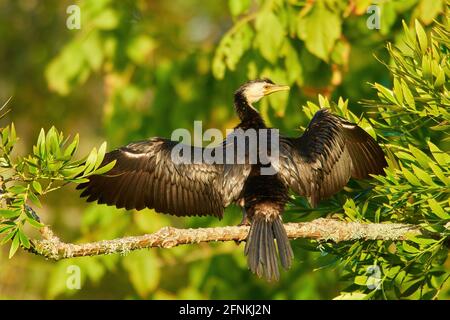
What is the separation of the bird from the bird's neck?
0.37 m

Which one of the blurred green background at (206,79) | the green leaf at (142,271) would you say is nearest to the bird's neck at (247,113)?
the blurred green background at (206,79)

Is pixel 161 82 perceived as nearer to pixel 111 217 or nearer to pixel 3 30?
pixel 111 217

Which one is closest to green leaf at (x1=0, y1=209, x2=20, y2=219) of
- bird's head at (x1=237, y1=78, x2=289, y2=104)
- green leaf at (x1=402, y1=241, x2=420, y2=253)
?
green leaf at (x1=402, y1=241, x2=420, y2=253)

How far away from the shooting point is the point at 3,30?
1221cm

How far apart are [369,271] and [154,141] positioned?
144cm

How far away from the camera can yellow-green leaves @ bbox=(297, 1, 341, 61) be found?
6.34m

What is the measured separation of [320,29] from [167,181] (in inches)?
83.7

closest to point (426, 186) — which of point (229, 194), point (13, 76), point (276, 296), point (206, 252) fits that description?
point (229, 194)

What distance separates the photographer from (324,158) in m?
4.73

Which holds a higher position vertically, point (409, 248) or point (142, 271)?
point (142, 271)

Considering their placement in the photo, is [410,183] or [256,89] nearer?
[410,183]

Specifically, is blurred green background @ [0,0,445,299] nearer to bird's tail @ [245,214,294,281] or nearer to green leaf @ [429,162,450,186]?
bird's tail @ [245,214,294,281]

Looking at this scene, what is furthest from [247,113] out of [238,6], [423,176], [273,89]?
[423,176]

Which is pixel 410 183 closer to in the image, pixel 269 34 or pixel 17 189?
pixel 17 189
